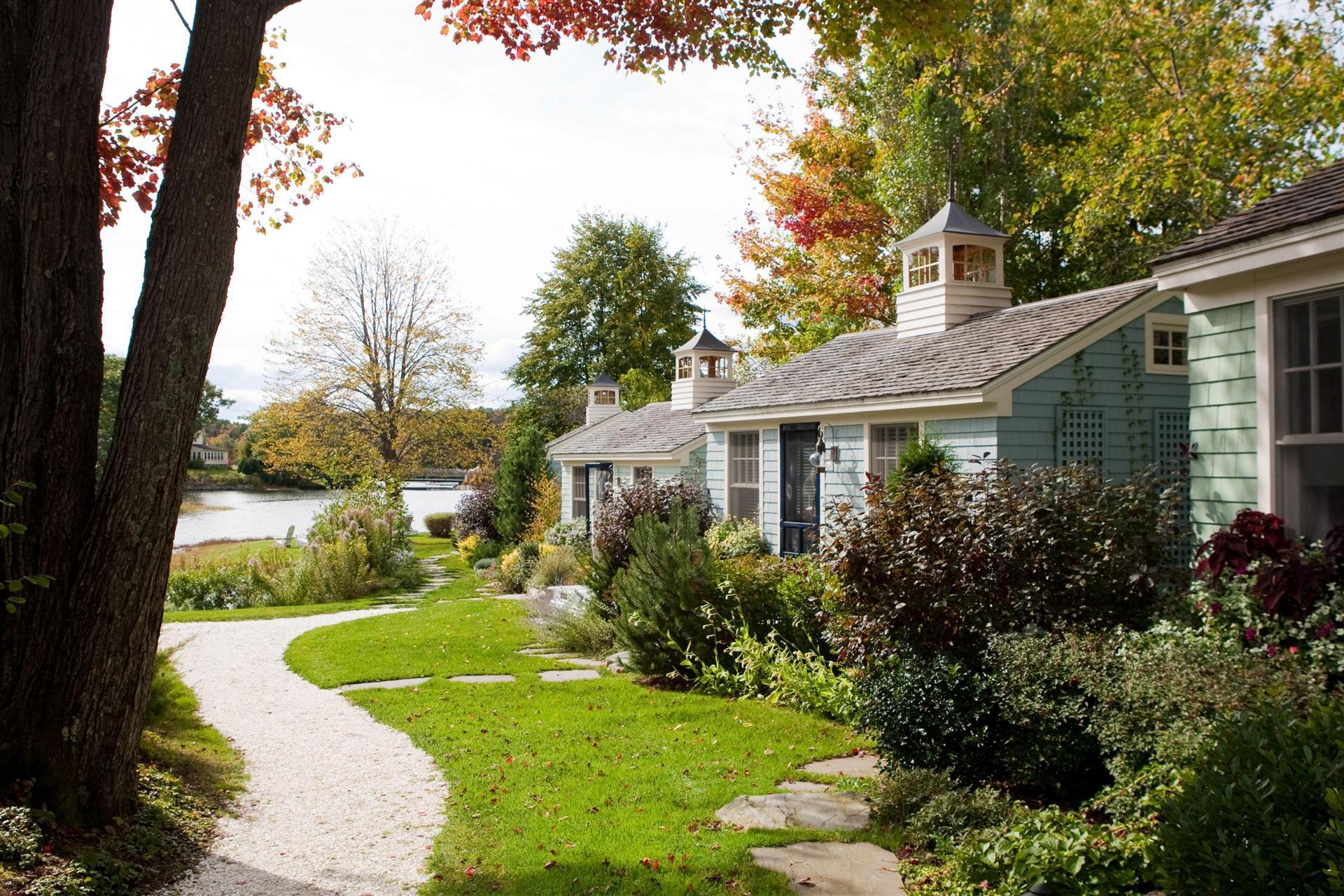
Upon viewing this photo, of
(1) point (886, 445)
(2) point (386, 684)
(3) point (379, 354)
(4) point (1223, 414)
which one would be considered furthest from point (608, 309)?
(4) point (1223, 414)

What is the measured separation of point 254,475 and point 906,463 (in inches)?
1188

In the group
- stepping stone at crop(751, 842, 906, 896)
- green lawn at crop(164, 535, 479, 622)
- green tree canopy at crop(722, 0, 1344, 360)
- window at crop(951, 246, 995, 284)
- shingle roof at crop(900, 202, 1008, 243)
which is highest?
green tree canopy at crop(722, 0, 1344, 360)

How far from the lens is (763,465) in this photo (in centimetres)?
1563

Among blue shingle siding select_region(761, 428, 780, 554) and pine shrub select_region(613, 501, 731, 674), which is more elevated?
blue shingle siding select_region(761, 428, 780, 554)

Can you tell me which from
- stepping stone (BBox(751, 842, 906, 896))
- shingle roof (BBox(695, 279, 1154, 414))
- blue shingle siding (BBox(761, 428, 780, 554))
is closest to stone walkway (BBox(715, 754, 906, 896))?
stepping stone (BBox(751, 842, 906, 896))

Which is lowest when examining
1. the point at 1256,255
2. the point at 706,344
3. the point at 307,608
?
the point at 307,608

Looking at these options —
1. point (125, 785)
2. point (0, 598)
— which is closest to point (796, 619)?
point (125, 785)

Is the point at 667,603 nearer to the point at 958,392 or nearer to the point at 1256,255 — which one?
the point at 958,392

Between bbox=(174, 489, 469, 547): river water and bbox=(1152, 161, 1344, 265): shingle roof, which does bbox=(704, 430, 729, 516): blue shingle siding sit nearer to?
bbox=(1152, 161, 1344, 265): shingle roof

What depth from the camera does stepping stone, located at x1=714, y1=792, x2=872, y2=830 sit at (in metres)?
5.39

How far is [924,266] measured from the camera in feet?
49.4

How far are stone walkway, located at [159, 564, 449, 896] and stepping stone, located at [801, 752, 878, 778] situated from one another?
101 inches

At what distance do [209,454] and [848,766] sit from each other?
33.9 meters

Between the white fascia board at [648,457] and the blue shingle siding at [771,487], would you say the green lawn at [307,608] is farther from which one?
the blue shingle siding at [771,487]
